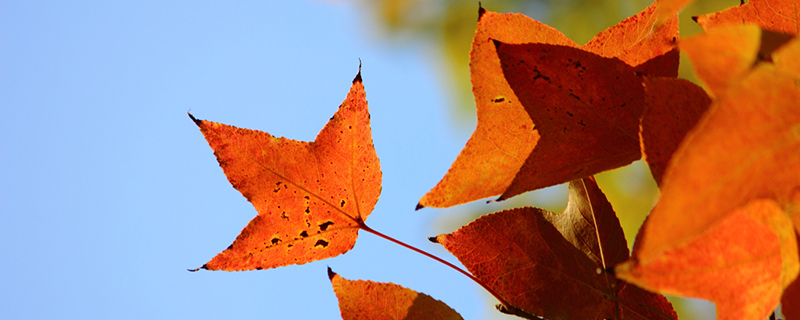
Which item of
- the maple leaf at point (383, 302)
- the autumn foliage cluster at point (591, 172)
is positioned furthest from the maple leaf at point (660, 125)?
the maple leaf at point (383, 302)

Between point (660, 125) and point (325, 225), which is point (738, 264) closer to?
point (660, 125)

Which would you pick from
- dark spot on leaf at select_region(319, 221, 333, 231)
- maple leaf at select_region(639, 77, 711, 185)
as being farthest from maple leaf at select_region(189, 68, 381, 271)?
maple leaf at select_region(639, 77, 711, 185)

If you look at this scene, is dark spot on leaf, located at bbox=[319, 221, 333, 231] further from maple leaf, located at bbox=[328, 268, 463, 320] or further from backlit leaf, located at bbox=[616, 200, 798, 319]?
backlit leaf, located at bbox=[616, 200, 798, 319]

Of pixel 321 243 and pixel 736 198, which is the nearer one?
pixel 736 198

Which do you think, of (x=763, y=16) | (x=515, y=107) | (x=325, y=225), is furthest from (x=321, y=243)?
(x=763, y=16)

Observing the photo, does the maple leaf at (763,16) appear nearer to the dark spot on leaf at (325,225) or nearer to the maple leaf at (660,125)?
the maple leaf at (660,125)

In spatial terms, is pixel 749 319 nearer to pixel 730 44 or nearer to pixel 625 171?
pixel 730 44
